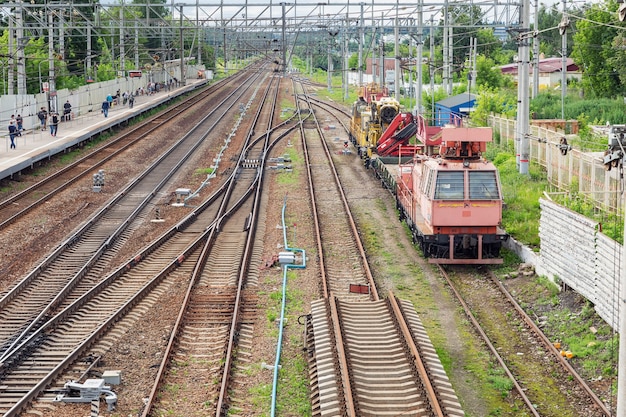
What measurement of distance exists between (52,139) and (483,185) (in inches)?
1068

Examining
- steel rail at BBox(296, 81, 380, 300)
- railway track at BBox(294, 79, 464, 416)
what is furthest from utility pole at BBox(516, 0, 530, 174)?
railway track at BBox(294, 79, 464, 416)

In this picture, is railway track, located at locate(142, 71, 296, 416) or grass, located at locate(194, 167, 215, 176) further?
grass, located at locate(194, 167, 215, 176)

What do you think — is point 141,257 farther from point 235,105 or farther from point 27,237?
point 235,105

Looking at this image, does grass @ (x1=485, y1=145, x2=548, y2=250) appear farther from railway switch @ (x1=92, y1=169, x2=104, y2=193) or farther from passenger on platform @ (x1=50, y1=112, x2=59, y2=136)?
passenger on platform @ (x1=50, y1=112, x2=59, y2=136)

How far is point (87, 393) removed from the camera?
12438 millimetres

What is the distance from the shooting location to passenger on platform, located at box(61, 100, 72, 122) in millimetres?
50594

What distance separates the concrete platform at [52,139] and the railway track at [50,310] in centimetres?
1145

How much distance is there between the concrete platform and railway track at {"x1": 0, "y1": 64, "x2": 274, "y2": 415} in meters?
11.4

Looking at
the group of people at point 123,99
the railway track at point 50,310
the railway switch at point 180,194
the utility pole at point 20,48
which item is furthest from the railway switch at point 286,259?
the group of people at point 123,99

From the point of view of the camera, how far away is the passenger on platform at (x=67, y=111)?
50.6m

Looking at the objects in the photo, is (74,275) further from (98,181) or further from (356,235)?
(98,181)

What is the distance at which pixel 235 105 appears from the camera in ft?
240

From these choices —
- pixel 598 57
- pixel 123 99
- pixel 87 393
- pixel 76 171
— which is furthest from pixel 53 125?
pixel 87 393

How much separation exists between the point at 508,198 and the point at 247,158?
56.2ft
